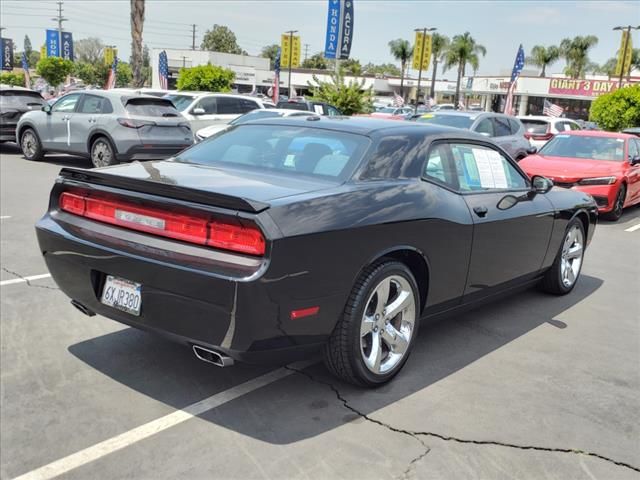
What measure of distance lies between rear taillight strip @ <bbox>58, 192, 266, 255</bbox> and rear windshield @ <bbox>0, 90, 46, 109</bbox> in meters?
14.2

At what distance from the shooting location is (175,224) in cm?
329

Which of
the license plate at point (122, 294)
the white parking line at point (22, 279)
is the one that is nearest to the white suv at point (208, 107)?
the white parking line at point (22, 279)

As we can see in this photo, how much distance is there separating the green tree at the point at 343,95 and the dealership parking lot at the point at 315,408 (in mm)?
19657

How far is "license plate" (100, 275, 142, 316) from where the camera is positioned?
3.35 metres

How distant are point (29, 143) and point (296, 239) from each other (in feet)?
44.6

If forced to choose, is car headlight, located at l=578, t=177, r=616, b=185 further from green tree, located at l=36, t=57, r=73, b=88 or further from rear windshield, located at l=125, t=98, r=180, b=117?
green tree, located at l=36, t=57, r=73, b=88

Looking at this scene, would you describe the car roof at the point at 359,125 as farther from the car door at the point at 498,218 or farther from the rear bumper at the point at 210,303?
the rear bumper at the point at 210,303

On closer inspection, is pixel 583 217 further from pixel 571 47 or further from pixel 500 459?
pixel 571 47

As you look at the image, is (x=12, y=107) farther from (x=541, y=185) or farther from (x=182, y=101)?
(x=541, y=185)

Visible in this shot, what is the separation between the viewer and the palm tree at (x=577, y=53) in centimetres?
7362

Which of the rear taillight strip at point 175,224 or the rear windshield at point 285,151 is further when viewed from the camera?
the rear windshield at point 285,151

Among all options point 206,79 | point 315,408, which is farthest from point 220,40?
point 315,408

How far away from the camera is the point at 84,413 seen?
3.33 metres

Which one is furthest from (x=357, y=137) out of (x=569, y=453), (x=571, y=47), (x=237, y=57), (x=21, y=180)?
(x=237, y=57)
